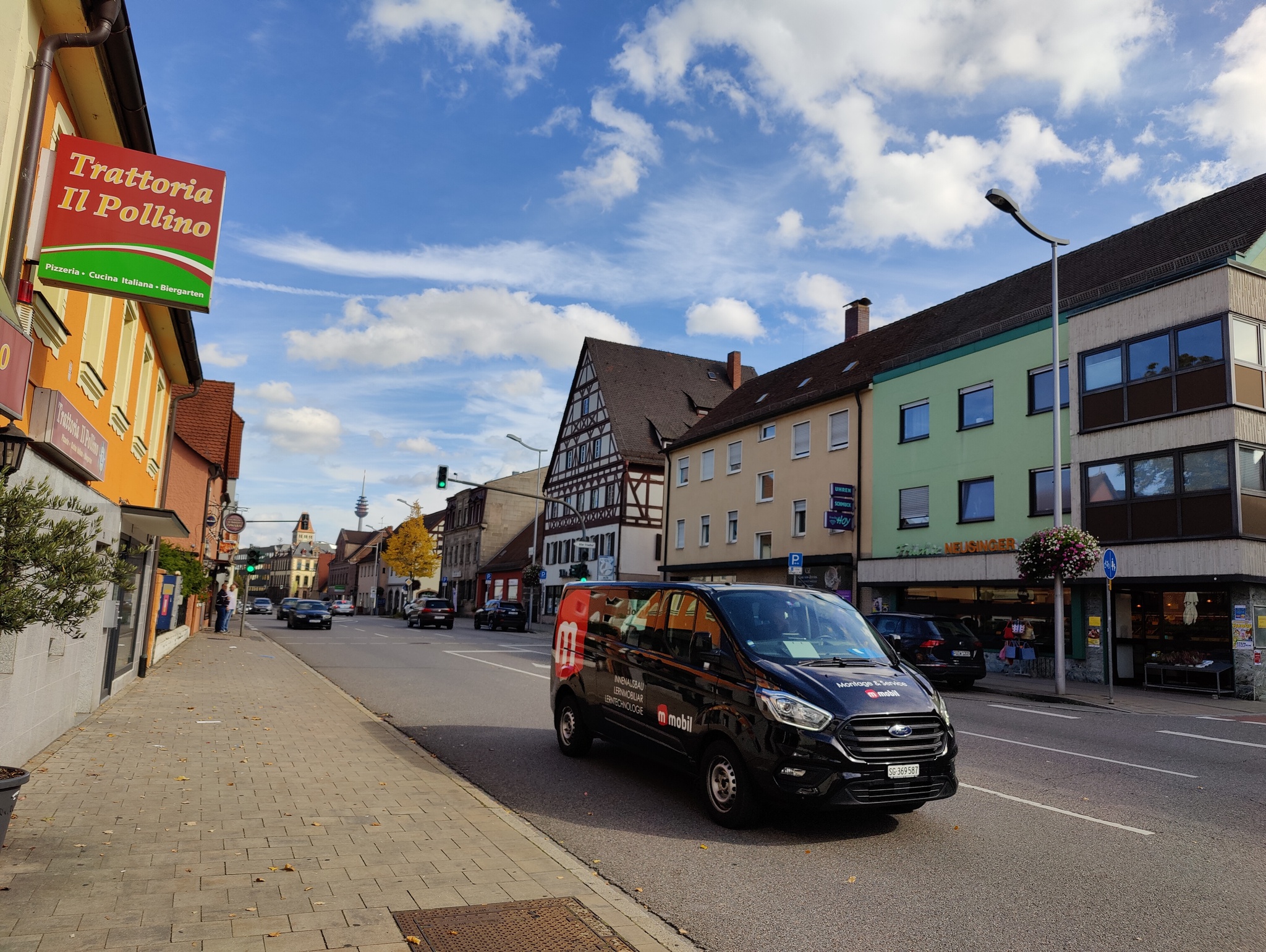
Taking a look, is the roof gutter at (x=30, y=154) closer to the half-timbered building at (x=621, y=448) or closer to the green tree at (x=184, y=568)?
the green tree at (x=184, y=568)

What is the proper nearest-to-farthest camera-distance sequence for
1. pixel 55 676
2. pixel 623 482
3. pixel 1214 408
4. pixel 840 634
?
pixel 840 634, pixel 55 676, pixel 1214 408, pixel 623 482

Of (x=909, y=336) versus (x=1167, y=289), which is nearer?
(x=1167, y=289)

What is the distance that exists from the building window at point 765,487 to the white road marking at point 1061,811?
86.9ft

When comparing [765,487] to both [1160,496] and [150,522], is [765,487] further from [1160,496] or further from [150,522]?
[150,522]

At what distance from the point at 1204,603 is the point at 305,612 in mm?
34506

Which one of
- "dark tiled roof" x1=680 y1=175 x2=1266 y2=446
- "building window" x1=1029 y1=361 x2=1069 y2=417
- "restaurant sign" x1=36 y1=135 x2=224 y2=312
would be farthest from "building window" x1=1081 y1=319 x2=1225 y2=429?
"restaurant sign" x1=36 y1=135 x2=224 y2=312

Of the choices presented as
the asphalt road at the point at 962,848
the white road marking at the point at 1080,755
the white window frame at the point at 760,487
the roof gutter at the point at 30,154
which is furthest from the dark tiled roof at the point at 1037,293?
the roof gutter at the point at 30,154

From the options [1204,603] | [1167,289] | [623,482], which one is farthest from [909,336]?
[623,482]

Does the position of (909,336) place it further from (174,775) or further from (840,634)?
(174,775)

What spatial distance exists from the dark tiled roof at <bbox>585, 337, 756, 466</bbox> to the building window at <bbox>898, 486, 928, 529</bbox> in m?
21.9

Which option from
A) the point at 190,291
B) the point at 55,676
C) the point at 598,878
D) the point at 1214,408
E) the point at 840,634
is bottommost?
the point at 598,878

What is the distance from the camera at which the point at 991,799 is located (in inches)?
308

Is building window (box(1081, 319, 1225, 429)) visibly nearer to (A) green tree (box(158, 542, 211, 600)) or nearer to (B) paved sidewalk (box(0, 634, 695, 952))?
(B) paved sidewalk (box(0, 634, 695, 952))

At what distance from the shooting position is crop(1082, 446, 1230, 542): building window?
19.4 meters
